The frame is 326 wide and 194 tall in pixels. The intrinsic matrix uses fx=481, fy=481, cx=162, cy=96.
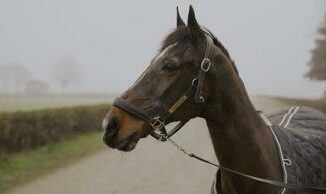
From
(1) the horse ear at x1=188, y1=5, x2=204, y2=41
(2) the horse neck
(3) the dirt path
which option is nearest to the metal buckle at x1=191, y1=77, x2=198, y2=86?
(2) the horse neck

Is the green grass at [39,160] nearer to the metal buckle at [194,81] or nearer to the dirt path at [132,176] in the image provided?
the dirt path at [132,176]

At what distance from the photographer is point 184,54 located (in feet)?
9.69

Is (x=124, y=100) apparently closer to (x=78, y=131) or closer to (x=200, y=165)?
(x=200, y=165)

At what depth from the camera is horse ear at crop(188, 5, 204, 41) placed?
288 cm

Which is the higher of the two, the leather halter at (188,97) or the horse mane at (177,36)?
the horse mane at (177,36)

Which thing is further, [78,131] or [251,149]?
[78,131]

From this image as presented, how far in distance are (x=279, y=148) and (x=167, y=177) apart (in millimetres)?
6258

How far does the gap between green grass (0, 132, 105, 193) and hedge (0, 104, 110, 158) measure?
0.24 metres

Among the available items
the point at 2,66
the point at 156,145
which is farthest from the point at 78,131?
the point at 2,66

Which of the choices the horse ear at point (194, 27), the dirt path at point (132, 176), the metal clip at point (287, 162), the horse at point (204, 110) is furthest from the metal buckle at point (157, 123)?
the dirt path at point (132, 176)

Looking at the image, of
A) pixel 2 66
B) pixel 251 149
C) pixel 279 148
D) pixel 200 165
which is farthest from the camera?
pixel 2 66

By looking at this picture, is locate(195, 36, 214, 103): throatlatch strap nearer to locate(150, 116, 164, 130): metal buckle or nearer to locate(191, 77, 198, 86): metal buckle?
locate(191, 77, 198, 86): metal buckle

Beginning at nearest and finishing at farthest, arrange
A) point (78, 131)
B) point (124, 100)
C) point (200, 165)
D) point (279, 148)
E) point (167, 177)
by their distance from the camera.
→ point (124, 100), point (279, 148), point (167, 177), point (200, 165), point (78, 131)

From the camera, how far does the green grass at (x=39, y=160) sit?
917cm
